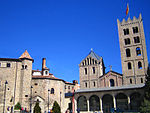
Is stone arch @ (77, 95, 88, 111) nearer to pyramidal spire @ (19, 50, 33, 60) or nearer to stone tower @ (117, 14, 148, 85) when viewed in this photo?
stone tower @ (117, 14, 148, 85)

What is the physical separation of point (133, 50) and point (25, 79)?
27.8m

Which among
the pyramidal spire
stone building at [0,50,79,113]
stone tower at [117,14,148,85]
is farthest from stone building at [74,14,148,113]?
the pyramidal spire

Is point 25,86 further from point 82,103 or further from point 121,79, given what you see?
point 121,79

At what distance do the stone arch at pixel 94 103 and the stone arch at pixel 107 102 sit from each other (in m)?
1.43

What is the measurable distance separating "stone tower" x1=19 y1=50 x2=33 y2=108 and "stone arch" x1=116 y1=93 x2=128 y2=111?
20299 mm

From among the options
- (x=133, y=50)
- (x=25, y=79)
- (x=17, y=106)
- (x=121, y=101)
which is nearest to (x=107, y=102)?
(x=121, y=101)

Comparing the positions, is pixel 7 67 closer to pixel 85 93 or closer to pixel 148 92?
pixel 85 93

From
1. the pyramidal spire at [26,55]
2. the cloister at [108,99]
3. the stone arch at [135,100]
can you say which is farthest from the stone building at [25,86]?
the stone arch at [135,100]

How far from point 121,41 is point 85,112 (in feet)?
68.8

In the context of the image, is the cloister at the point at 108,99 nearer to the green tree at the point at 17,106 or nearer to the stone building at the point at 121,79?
the stone building at the point at 121,79

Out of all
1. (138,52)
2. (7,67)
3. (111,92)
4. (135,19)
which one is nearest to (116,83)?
(111,92)

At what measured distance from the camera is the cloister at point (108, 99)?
40031 mm

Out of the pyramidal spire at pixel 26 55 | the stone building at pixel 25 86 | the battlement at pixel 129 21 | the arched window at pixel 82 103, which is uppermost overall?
the battlement at pixel 129 21

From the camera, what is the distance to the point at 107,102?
4412cm
